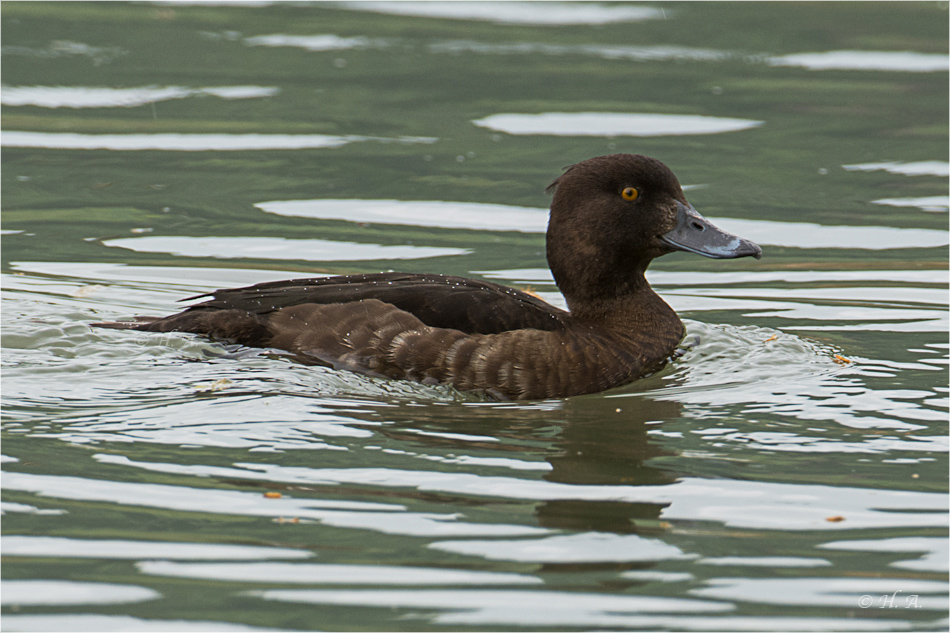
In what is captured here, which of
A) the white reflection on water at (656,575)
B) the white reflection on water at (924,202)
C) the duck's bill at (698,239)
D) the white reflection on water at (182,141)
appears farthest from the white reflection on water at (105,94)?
the white reflection on water at (656,575)

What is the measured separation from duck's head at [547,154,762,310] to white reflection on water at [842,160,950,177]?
5.49 metres

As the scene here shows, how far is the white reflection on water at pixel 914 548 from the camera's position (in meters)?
4.63

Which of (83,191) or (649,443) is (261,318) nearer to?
(649,443)

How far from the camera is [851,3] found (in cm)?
1739

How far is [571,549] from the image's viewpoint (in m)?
4.70

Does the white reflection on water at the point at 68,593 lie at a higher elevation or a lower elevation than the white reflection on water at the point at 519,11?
lower

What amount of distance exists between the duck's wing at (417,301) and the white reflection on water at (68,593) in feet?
8.69

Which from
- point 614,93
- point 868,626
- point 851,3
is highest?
point 851,3

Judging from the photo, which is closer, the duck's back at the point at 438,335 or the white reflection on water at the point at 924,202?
the duck's back at the point at 438,335

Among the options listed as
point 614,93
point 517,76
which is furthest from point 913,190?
point 517,76

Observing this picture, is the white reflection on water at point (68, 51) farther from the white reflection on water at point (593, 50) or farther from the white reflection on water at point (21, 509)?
the white reflection on water at point (21, 509)

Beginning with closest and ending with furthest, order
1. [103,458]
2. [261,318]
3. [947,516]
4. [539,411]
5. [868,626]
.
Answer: [868,626]
[947,516]
[103,458]
[539,411]
[261,318]

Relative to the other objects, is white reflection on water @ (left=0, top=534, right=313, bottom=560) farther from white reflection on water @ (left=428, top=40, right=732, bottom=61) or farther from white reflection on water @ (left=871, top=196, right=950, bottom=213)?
white reflection on water @ (left=428, top=40, right=732, bottom=61)

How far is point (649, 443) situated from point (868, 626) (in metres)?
1.89
